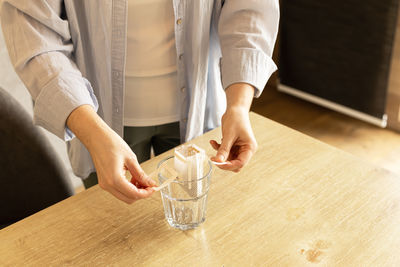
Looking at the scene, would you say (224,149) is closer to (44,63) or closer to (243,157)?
(243,157)

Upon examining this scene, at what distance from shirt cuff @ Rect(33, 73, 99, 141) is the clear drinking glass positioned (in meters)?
0.20

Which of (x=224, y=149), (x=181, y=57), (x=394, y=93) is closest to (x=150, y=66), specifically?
(x=181, y=57)

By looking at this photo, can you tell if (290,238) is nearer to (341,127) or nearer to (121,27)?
(121,27)

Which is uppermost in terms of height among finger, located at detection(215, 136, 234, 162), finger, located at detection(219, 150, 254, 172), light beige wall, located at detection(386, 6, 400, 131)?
finger, located at detection(215, 136, 234, 162)

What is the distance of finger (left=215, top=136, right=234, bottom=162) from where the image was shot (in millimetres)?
756

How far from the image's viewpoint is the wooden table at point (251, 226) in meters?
0.70

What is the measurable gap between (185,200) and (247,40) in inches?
16.1

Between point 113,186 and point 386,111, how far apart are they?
7.10ft

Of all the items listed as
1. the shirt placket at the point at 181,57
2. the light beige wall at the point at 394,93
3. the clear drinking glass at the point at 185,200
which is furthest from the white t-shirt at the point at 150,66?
the light beige wall at the point at 394,93

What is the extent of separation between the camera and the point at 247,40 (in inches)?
37.8

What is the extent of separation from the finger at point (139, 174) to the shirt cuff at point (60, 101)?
0.16 m

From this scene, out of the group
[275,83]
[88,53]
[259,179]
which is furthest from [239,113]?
[275,83]

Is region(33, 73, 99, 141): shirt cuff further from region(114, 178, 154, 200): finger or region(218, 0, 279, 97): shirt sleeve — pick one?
region(218, 0, 279, 97): shirt sleeve

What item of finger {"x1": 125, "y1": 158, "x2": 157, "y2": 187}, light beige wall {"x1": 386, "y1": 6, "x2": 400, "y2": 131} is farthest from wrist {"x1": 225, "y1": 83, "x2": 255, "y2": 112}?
light beige wall {"x1": 386, "y1": 6, "x2": 400, "y2": 131}
